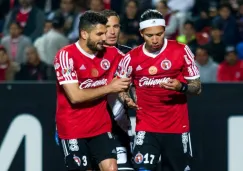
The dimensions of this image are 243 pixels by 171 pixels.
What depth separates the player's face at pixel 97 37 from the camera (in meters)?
9.88

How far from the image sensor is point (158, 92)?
10211 millimetres

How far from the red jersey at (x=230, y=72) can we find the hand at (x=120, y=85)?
4726mm

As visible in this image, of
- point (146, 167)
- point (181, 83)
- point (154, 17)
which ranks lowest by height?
point (146, 167)

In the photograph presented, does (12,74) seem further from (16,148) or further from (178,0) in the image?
(178,0)

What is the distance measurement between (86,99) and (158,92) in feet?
2.83

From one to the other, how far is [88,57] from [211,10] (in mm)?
7926

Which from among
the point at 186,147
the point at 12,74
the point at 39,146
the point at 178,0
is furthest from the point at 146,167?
the point at 178,0

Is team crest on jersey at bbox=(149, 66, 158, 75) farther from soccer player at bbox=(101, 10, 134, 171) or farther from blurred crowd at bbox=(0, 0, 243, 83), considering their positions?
blurred crowd at bbox=(0, 0, 243, 83)

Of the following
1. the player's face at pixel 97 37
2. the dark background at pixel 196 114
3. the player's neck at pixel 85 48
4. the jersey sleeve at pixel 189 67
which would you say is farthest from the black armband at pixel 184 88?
the dark background at pixel 196 114

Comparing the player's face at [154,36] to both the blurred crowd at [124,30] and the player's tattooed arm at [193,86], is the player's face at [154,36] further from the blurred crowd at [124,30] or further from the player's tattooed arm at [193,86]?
the blurred crowd at [124,30]

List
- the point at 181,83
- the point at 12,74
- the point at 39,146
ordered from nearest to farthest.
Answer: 1. the point at 181,83
2. the point at 39,146
3. the point at 12,74

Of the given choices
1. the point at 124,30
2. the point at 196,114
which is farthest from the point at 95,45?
the point at 124,30

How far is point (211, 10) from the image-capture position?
57.8 feet

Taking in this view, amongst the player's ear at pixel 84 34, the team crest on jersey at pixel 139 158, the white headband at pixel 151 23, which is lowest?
the team crest on jersey at pixel 139 158
